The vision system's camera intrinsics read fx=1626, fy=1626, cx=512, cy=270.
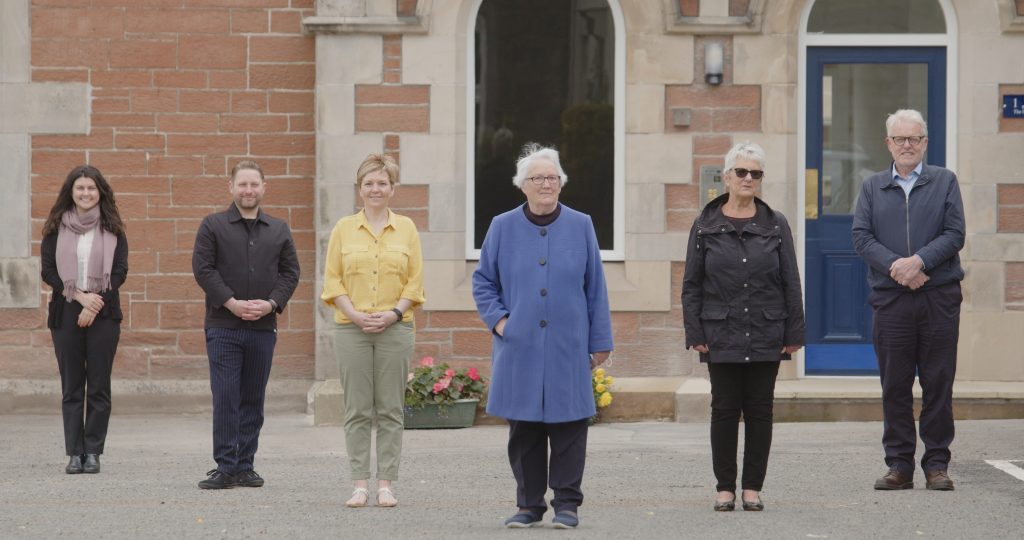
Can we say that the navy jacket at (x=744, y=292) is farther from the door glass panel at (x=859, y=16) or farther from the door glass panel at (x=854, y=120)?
the door glass panel at (x=859, y=16)

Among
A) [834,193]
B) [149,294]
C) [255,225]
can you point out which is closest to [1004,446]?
[834,193]

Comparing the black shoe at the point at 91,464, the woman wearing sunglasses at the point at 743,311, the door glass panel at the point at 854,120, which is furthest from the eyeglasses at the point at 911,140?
the black shoe at the point at 91,464

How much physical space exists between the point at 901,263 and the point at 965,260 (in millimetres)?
3574

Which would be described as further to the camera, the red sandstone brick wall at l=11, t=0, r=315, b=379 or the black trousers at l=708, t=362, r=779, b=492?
the red sandstone brick wall at l=11, t=0, r=315, b=379

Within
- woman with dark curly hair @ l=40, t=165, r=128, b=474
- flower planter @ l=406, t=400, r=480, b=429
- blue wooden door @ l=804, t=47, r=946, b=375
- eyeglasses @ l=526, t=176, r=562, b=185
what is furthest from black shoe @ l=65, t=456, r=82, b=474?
blue wooden door @ l=804, t=47, r=946, b=375

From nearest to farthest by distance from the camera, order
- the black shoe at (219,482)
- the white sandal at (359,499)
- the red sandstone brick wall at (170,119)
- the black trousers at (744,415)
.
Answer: the black trousers at (744,415)
the white sandal at (359,499)
the black shoe at (219,482)
the red sandstone brick wall at (170,119)

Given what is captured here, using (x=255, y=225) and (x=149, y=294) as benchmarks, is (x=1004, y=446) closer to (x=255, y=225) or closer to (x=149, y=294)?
(x=255, y=225)

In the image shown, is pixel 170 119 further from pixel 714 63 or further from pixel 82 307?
pixel 714 63

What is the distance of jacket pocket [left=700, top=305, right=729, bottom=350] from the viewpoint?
25.3 ft

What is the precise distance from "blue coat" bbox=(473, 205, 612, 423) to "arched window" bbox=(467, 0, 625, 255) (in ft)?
15.4

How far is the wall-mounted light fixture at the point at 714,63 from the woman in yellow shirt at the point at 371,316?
4.20m

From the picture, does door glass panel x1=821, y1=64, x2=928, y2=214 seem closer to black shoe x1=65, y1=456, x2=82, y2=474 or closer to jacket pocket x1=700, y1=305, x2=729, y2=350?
jacket pocket x1=700, y1=305, x2=729, y2=350

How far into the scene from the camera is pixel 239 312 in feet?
28.7

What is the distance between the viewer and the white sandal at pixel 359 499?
805 centimetres
